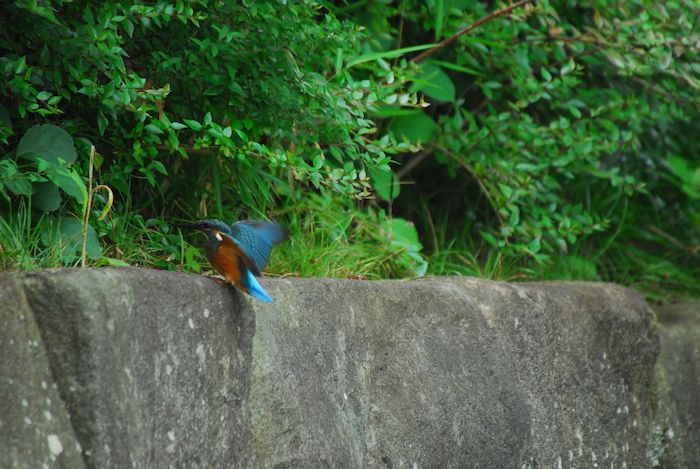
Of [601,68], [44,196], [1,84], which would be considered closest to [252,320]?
[44,196]

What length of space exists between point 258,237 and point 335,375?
0.41 m

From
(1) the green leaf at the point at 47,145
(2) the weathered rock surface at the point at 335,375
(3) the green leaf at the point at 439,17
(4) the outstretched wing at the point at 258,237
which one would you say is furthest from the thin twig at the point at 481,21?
(1) the green leaf at the point at 47,145

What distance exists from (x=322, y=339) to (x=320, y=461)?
275 millimetres

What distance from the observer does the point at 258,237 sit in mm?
1946

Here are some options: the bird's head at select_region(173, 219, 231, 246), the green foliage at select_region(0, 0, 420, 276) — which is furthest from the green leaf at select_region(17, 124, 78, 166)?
the bird's head at select_region(173, 219, 231, 246)

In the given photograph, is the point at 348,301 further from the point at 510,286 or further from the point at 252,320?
the point at 510,286

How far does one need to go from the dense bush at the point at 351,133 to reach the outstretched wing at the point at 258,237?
0.76 feet

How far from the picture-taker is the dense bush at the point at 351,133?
1988mm

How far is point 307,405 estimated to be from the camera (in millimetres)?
2037

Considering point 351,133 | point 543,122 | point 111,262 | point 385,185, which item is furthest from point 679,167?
point 111,262

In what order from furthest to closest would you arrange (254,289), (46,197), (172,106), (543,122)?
(543,122) → (172,106) → (46,197) → (254,289)

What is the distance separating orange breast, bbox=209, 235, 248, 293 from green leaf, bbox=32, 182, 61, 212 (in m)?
0.40

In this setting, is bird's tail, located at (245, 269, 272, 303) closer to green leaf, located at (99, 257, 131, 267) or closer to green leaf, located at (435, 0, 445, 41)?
green leaf, located at (99, 257, 131, 267)

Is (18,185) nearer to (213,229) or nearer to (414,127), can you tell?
(213,229)
